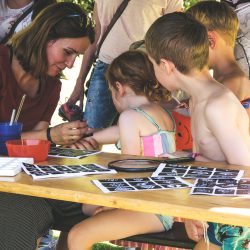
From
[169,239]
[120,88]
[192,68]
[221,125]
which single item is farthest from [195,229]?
[120,88]

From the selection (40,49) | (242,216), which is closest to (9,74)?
(40,49)

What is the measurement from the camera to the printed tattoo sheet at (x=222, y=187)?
1.84 meters

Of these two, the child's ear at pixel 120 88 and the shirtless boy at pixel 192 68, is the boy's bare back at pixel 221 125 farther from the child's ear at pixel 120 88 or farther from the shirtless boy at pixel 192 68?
the child's ear at pixel 120 88

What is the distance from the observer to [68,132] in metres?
2.91

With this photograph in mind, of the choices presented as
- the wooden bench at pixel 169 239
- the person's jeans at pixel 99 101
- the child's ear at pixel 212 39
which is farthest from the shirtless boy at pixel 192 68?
the person's jeans at pixel 99 101

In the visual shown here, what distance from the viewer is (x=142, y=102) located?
122 inches

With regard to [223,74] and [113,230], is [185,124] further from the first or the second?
[113,230]

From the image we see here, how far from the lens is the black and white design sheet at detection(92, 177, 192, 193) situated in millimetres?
1904

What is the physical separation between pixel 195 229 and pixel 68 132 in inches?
35.9

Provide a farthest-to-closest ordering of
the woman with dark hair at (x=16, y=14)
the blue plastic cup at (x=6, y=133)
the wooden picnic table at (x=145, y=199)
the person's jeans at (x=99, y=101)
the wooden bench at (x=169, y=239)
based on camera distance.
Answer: the person's jeans at (x=99, y=101), the woman with dark hair at (x=16, y=14), the blue plastic cup at (x=6, y=133), the wooden bench at (x=169, y=239), the wooden picnic table at (x=145, y=199)

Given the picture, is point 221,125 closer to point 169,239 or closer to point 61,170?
point 169,239

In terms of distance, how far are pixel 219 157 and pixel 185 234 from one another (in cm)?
38

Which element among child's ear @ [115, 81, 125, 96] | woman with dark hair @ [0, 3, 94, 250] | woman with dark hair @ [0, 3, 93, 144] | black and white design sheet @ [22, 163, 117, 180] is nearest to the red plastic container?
black and white design sheet @ [22, 163, 117, 180]

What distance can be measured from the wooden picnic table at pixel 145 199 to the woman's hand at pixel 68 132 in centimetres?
79
